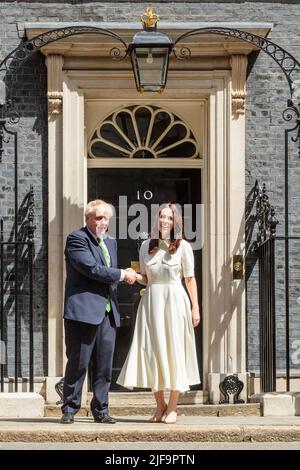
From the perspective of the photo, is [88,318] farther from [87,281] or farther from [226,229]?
[226,229]

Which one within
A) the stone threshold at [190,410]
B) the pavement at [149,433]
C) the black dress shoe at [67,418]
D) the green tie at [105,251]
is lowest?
the stone threshold at [190,410]

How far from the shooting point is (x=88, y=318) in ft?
35.9

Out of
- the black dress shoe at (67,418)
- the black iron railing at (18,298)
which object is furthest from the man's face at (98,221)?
the black iron railing at (18,298)

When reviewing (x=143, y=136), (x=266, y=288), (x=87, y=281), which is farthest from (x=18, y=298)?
(x=87, y=281)

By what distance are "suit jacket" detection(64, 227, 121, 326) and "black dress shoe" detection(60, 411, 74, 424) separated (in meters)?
0.73

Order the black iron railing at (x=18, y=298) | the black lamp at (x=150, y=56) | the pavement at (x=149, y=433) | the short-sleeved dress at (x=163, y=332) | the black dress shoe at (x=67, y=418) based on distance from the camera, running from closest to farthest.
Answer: the pavement at (x=149, y=433)
the black dress shoe at (x=67, y=418)
the short-sleeved dress at (x=163, y=332)
the black lamp at (x=150, y=56)
the black iron railing at (x=18, y=298)

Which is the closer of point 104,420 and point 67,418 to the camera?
point 67,418

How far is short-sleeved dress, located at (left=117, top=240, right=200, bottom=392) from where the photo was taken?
36.8 ft

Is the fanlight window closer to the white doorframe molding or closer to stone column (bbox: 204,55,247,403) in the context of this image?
the white doorframe molding

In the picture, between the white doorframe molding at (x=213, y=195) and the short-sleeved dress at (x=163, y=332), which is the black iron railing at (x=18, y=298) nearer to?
the white doorframe molding at (x=213, y=195)

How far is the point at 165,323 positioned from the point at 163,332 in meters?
0.08

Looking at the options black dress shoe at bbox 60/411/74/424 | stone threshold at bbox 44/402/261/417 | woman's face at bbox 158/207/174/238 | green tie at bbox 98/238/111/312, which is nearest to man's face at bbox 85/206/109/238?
green tie at bbox 98/238/111/312

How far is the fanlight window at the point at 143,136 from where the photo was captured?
14375 millimetres

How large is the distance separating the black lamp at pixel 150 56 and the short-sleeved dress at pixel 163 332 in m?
1.64
